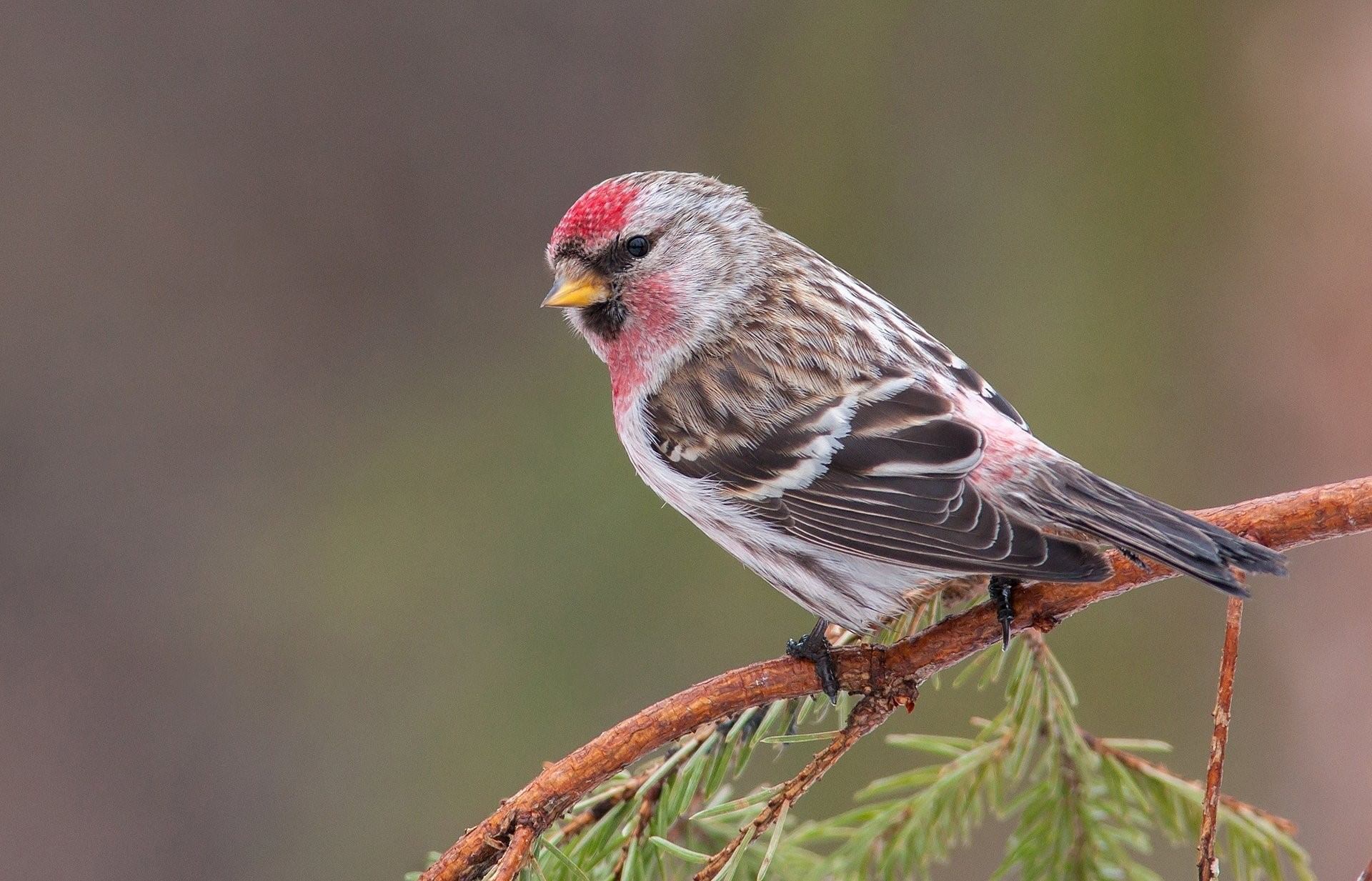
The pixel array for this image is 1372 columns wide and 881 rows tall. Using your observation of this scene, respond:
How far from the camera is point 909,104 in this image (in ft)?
8.90

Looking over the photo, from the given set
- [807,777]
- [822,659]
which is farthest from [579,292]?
[807,777]

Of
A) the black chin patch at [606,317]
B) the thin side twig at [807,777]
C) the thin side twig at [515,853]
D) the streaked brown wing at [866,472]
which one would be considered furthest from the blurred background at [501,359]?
the thin side twig at [515,853]

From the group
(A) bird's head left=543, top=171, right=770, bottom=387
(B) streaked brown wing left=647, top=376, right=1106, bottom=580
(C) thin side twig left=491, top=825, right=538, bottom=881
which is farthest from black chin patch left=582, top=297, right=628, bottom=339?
(C) thin side twig left=491, top=825, right=538, bottom=881

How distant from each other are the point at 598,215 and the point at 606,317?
0.49 feet

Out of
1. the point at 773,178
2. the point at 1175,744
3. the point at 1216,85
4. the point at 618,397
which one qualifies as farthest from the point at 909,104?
the point at 1175,744

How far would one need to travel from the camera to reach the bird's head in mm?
1721

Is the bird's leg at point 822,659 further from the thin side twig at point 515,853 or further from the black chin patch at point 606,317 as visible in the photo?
the black chin patch at point 606,317

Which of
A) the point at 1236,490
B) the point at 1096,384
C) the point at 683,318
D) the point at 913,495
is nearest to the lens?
the point at 913,495

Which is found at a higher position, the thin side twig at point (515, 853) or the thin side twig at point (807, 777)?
the thin side twig at point (807, 777)

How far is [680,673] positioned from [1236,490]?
132 centimetres

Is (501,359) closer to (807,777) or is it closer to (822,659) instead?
(822,659)

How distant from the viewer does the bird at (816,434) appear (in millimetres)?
1256

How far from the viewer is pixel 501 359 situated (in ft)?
9.68

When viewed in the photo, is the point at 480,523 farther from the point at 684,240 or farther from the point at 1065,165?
the point at 1065,165
